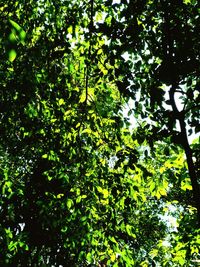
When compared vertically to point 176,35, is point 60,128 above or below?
below

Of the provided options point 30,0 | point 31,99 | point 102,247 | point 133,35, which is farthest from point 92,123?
point 30,0

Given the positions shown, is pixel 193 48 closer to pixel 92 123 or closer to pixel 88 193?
pixel 92 123

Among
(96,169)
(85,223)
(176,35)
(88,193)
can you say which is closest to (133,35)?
(176,35)

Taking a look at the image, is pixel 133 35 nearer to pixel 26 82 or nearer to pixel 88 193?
pixel 26 82

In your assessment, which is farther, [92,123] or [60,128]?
[60,128]

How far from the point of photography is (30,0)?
579cm

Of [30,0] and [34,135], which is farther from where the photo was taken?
[30,0]

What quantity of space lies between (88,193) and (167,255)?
4.99 m

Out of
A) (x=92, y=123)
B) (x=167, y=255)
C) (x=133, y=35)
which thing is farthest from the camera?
(x=167, y=255)

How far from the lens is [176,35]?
367 centimetres

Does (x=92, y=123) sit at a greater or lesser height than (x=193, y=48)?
lesser

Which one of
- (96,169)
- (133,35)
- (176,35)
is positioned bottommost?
(96,169)

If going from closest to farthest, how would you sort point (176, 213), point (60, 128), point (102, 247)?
point (60, 128), point (102, 247), point (176, 213)

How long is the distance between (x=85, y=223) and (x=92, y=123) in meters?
1.81
